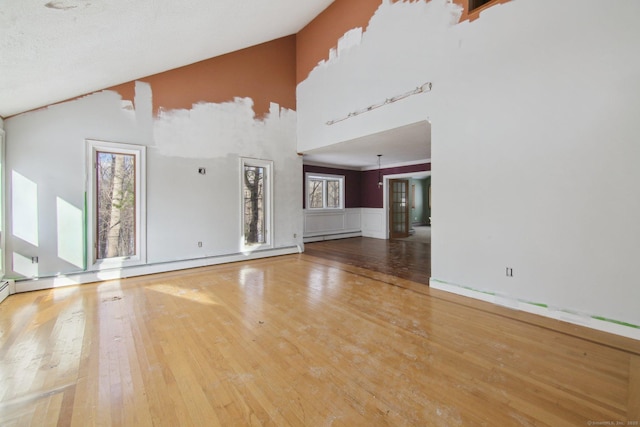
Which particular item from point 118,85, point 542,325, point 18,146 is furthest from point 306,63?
point 542,325

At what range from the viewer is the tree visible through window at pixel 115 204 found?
3.86 metres

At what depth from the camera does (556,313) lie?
2518mm

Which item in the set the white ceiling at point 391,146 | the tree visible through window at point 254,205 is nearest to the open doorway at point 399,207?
the white ceiling at point 391,146

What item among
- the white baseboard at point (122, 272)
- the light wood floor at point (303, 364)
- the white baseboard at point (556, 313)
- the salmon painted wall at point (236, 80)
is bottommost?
the light wood floor at point (303, 364)

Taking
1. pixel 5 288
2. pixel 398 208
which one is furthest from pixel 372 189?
pixel 5 288

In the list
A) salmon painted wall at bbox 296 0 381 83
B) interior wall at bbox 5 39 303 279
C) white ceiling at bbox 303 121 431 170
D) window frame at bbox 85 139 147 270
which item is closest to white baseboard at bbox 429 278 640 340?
white ceiling at bbox 303 121 431 170

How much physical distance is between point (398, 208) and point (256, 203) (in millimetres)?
4979

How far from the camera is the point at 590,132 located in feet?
7.61

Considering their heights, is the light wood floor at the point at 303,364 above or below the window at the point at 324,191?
below

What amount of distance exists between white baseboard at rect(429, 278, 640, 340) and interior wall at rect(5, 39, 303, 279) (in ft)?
12.4

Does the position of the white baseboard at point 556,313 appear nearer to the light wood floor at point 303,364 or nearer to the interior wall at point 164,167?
the light wood floor at point 303,364

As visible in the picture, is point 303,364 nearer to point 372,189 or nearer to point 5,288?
point 5,288

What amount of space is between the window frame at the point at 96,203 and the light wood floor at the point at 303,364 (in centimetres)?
83

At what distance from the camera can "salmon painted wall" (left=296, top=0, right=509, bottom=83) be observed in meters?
4.28
